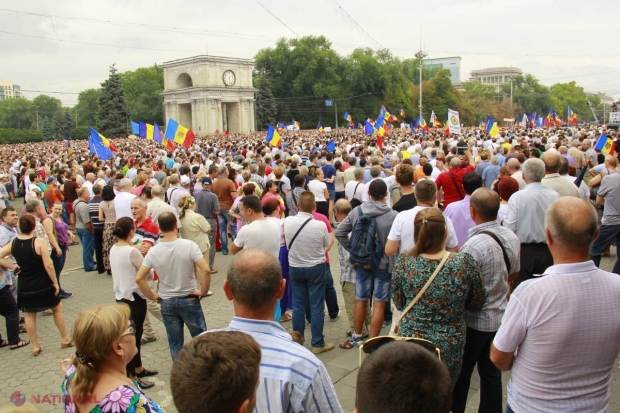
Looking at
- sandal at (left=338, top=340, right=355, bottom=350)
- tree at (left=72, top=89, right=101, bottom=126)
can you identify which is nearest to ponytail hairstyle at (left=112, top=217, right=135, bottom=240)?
sandal at (left=338, top=340, right=355, bottom=350)

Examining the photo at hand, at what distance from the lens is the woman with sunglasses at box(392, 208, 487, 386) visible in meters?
3.47

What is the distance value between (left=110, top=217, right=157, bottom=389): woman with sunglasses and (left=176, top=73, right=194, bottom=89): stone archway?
63.1m

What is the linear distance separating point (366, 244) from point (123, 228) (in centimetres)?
265

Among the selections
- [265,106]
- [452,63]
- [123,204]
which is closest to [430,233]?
[123,204]

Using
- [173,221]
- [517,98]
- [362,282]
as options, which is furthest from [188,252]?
[517,98]

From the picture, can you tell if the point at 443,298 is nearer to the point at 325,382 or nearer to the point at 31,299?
the point at 325,382

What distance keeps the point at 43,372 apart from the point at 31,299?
91cm

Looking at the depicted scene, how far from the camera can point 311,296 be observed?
232 inches

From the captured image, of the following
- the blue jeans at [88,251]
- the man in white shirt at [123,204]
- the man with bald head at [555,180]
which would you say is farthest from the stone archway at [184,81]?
the man with bald head at [555,180]

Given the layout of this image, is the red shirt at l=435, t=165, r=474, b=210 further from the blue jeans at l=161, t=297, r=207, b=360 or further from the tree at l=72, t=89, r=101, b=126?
the tree at l=72, t=89, r=101, b=126

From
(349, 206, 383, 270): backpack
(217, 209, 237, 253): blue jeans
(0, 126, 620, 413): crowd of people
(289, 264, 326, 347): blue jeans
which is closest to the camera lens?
(0, 126, 620, 413): crowd of people

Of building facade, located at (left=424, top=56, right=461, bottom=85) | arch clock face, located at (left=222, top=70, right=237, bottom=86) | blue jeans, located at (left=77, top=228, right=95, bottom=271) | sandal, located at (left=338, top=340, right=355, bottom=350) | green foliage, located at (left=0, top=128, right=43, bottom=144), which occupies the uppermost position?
building facade, located at (left=424, top=56, right=461, bottom=85)

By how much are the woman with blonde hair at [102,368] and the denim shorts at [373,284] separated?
10.6ft

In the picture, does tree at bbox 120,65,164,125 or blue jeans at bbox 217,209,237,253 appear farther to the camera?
tree at bbox 120,65,164,125
